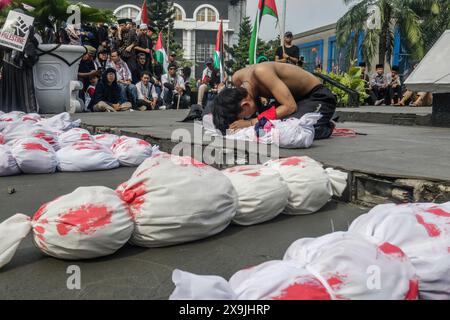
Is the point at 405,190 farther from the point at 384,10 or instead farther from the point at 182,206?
the point at 384,10

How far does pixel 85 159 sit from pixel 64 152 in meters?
0.21

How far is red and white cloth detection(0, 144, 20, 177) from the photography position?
338 centimetres

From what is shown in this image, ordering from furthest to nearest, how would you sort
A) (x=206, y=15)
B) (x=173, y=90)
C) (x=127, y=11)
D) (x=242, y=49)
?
(x=206, y=15) → (x=127, y=11) → (x=242, y=49) → (x=173, y=90)

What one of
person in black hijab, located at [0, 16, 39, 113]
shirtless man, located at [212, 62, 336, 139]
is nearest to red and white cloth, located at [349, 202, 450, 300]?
shirtless man, located at [212, 62, 336, 139]

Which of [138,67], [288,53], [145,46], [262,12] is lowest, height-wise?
[138,67]

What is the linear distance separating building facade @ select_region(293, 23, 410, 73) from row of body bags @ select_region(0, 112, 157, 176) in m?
17.1

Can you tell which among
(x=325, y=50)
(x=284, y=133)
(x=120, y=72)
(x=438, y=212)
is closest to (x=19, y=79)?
(x=120, y=72)

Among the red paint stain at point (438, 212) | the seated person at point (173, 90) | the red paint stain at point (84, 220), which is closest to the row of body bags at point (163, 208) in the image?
the red paint stain at point (84, 220)

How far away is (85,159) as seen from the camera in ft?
11.9

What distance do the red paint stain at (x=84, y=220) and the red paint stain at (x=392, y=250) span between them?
39.3 inches

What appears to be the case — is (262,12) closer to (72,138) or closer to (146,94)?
(146,94)

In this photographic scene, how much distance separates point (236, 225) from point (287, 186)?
13.3 inches

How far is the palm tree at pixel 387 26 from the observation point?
57.0 ft

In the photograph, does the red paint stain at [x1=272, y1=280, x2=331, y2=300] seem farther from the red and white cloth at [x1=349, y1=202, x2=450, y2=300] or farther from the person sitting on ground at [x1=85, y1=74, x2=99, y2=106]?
the person sitting on ground at [x1=85, y1=74, x2=99, y2=106]
